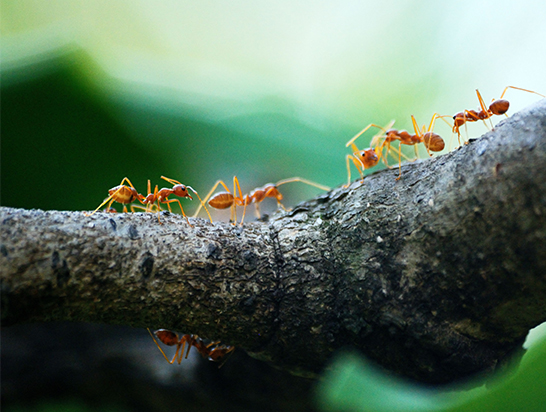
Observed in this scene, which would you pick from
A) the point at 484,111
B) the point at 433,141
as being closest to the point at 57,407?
the point at 433,141

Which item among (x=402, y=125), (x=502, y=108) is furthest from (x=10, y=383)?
(x=402, y=125)

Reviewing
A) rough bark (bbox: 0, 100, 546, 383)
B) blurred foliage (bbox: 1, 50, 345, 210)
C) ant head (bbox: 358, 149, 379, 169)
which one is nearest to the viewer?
rough bark (bbox: 0, 100, 546, 383)

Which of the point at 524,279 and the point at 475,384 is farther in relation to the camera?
the point at 475,384

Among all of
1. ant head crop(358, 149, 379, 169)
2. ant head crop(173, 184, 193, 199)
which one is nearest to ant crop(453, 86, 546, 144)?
ant head crop(358, 149, 379, 169)

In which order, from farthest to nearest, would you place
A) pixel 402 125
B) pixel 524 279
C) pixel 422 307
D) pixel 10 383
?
pixel 402 125, pixel 10 383, pixel 422 307, pixel 524 279

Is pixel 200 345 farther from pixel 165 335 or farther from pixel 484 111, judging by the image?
pixel 484 111

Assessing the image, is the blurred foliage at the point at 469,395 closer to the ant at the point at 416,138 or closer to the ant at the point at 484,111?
the ant at the point at 416,138

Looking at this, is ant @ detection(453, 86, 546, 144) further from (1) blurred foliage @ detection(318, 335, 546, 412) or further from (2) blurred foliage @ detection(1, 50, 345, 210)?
(2) blurred foliage @ detection(1, 50, 345, 210)

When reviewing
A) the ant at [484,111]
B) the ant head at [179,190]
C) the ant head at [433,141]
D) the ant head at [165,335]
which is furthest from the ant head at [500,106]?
the ant head at [165,335]

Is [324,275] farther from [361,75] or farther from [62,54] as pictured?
[361,75]
